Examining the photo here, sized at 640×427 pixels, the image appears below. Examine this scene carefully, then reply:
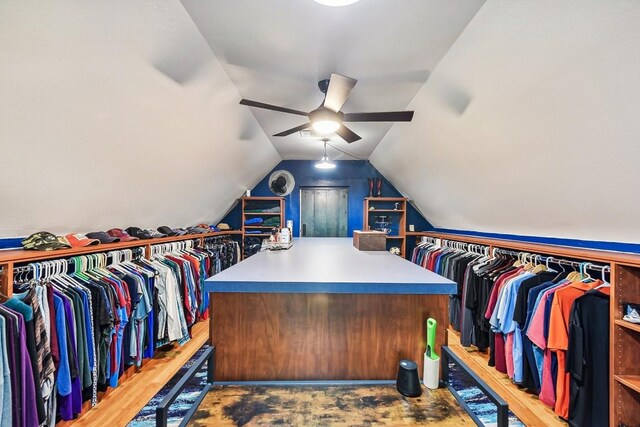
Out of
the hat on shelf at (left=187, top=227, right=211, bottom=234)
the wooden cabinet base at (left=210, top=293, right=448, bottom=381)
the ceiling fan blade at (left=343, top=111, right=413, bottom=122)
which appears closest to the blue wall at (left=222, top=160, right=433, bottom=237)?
the hat on shelf at (left=187, top=227, right=211, bottom=234)

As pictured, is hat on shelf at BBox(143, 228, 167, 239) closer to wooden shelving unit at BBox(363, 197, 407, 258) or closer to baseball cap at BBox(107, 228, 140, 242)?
baseball cap at BBox(107, 228, 140, 242)

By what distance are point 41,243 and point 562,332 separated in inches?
143

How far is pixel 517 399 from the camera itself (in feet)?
7.41


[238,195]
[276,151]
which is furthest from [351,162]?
[238,195]

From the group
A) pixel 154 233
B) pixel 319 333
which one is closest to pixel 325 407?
pixel 319 333

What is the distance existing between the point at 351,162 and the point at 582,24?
453 centimetres

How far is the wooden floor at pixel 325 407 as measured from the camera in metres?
0.93

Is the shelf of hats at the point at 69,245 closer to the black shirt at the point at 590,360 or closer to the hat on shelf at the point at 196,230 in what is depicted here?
the hat on shelf at the point at 196,230

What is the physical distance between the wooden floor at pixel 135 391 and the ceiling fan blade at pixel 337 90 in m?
2.23

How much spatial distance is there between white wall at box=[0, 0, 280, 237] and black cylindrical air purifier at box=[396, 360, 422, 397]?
2.20 meters

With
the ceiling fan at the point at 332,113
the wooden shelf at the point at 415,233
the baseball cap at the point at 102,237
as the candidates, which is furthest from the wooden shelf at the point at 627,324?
the baseball cap at the point at 102,237

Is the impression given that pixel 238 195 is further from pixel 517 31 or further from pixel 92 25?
pixel 517 31

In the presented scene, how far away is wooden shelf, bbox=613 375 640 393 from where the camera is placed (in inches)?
62.5

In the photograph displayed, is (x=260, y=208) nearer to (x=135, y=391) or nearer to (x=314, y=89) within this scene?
(x=314, y=89)
